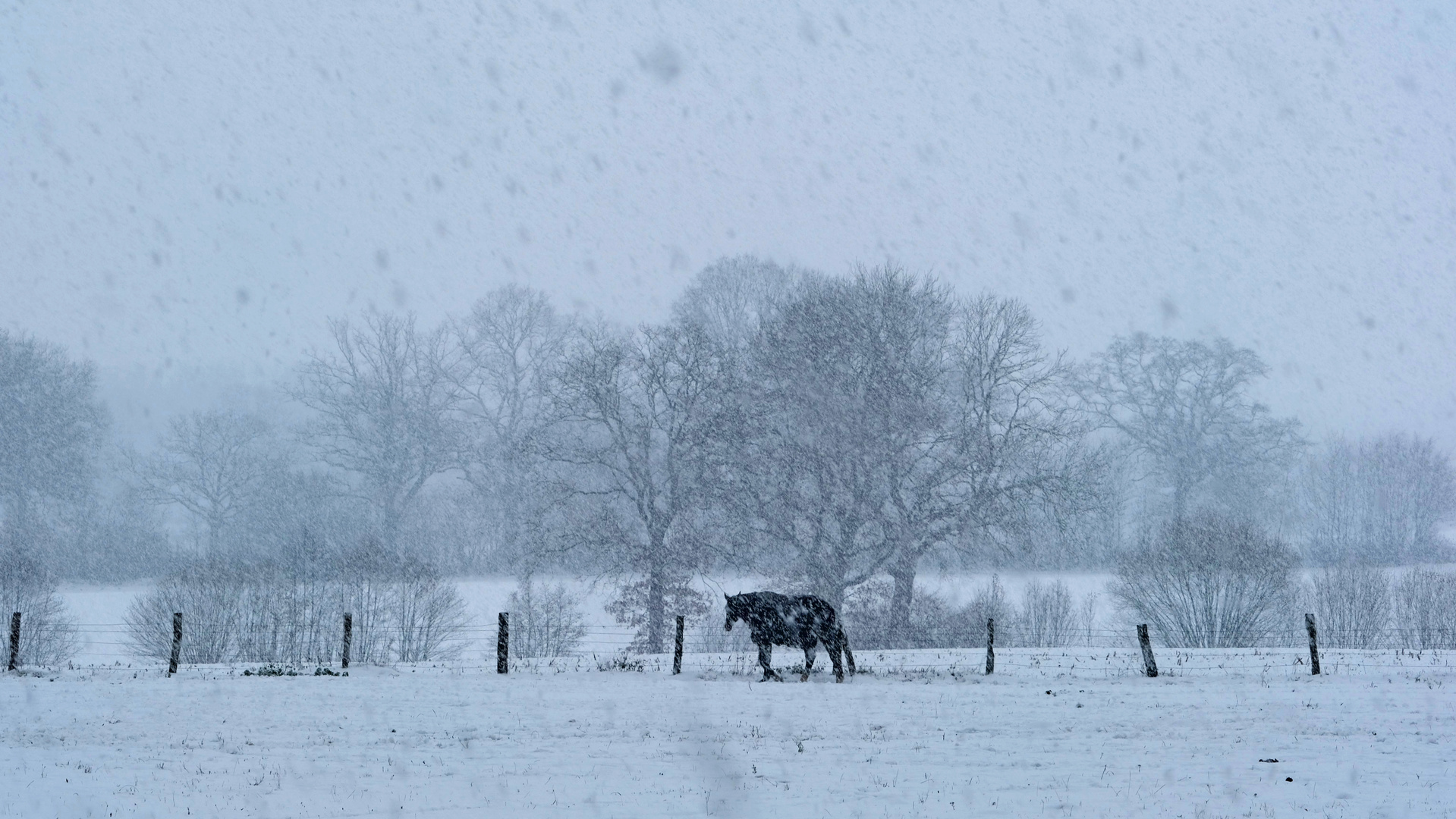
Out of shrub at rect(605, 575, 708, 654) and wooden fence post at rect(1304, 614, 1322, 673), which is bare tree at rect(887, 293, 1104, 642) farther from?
wooden fence post at rect(1304, 614, 1322, 673)

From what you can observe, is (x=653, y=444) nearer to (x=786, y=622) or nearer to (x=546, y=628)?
(x=546, y=628)

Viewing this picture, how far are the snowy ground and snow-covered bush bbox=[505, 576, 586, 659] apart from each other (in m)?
7.64

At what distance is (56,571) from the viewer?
34594 mm

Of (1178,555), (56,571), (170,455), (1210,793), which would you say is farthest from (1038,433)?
(170,455)

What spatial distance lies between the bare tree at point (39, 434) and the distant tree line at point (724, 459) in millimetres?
92

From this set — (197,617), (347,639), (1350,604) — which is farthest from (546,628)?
(1350,604)

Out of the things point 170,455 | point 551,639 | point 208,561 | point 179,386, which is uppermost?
point 179,386

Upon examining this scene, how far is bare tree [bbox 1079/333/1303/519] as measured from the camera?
1588 inches

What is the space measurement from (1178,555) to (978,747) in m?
18.5

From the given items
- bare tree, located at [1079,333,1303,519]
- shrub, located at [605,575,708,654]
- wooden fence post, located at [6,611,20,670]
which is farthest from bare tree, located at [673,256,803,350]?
wooden fence post, located at [6,611,20,670]

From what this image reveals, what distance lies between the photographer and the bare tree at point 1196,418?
40.3m

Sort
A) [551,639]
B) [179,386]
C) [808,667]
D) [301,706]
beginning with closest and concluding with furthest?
1. [301,706]
2. [808,667]
3. [551,639]
4. [179,386]

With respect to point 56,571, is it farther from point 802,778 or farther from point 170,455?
point 802,778

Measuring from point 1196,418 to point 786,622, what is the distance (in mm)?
28146
